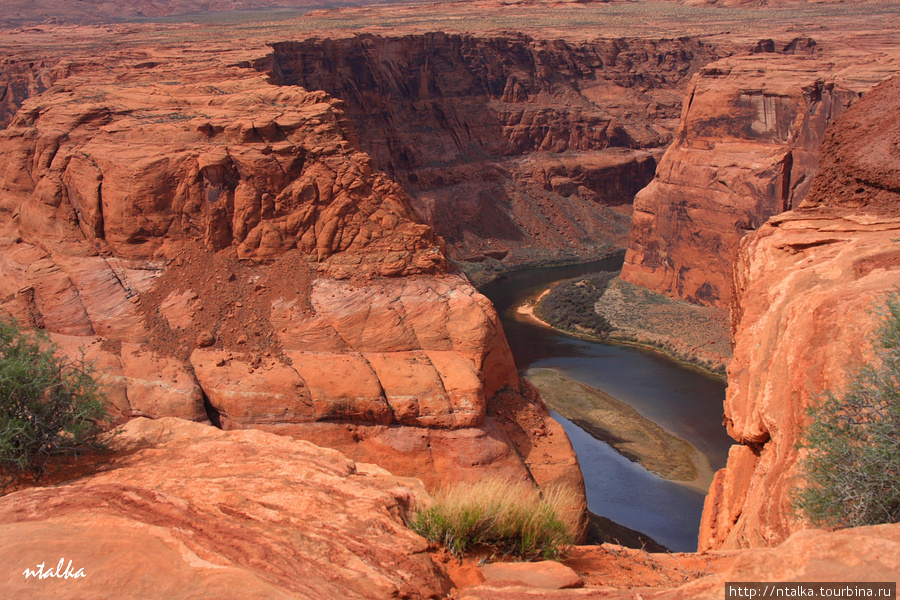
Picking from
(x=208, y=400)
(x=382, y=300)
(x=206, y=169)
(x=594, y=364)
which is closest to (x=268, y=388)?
(x=208, y=400)

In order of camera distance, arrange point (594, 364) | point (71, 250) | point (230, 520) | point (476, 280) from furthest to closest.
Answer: point (476, 280)
point (594, 364)
point (71, 250)
point (230, 520)

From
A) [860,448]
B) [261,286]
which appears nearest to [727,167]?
[261,286]

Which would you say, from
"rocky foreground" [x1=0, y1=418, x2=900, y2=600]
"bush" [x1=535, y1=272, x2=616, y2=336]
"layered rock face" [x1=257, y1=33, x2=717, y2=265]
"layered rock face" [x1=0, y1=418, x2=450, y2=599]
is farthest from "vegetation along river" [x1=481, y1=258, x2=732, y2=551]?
"layered rock face" [x1=0, y1=418, x2=450, y2=599]

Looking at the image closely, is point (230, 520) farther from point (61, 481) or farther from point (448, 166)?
point (448, 166)

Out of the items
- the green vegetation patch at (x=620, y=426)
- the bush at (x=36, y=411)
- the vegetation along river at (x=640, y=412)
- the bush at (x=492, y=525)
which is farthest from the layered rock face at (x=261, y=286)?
the green vegetation patch at (x=620, y=426)

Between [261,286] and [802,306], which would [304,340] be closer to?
[261,286]

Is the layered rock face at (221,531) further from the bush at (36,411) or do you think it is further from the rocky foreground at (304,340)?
the bush at (36,411)

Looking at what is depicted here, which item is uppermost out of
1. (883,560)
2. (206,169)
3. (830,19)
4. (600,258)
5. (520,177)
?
(830,19)
